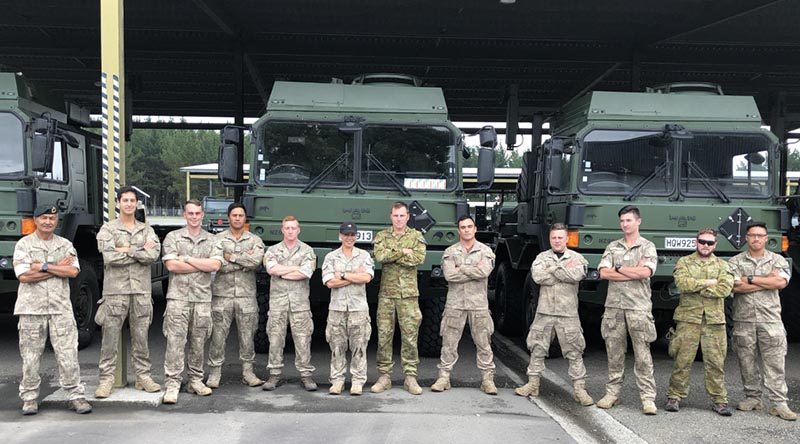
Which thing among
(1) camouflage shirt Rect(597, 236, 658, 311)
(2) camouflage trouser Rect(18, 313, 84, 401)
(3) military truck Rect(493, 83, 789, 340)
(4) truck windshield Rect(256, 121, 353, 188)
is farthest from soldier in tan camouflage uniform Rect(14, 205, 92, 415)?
(3) military truck Rect(493, 83, 789, 340)

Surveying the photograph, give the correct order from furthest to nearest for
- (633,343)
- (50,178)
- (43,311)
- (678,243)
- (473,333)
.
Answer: (50,178) → (678,243) → (473,333) → (633,343) → (43,311)

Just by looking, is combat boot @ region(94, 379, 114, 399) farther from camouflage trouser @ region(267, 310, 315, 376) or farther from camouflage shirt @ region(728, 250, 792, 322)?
camouflage shirt @ region(728, 250, 792, 322)

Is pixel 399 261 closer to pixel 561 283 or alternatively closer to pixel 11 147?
pixel 561 283

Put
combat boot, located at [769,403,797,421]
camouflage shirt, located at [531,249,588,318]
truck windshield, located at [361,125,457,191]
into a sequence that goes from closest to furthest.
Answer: combat boot, located at [769,403,797,421]
camouflage shirt, located at [531,249,588,318]
truck windshield, located at [361,125,457,191]

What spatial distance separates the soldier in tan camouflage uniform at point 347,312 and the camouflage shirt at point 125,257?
1.45m

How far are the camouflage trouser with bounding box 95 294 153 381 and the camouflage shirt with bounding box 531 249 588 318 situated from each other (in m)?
3.24

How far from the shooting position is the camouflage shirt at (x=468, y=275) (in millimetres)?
5672

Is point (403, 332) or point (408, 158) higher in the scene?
point (408, 158)

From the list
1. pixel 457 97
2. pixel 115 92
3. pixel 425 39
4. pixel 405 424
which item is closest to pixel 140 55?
pixel 425 39

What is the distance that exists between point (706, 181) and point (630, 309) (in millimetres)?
2172

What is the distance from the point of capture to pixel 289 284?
18.6ft

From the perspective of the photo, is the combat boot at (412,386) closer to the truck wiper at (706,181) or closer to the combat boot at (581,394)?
the combat boot at (581,394)

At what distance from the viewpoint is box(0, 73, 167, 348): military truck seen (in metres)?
6.43

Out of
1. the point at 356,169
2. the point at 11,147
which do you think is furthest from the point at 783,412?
the point at 11,147
